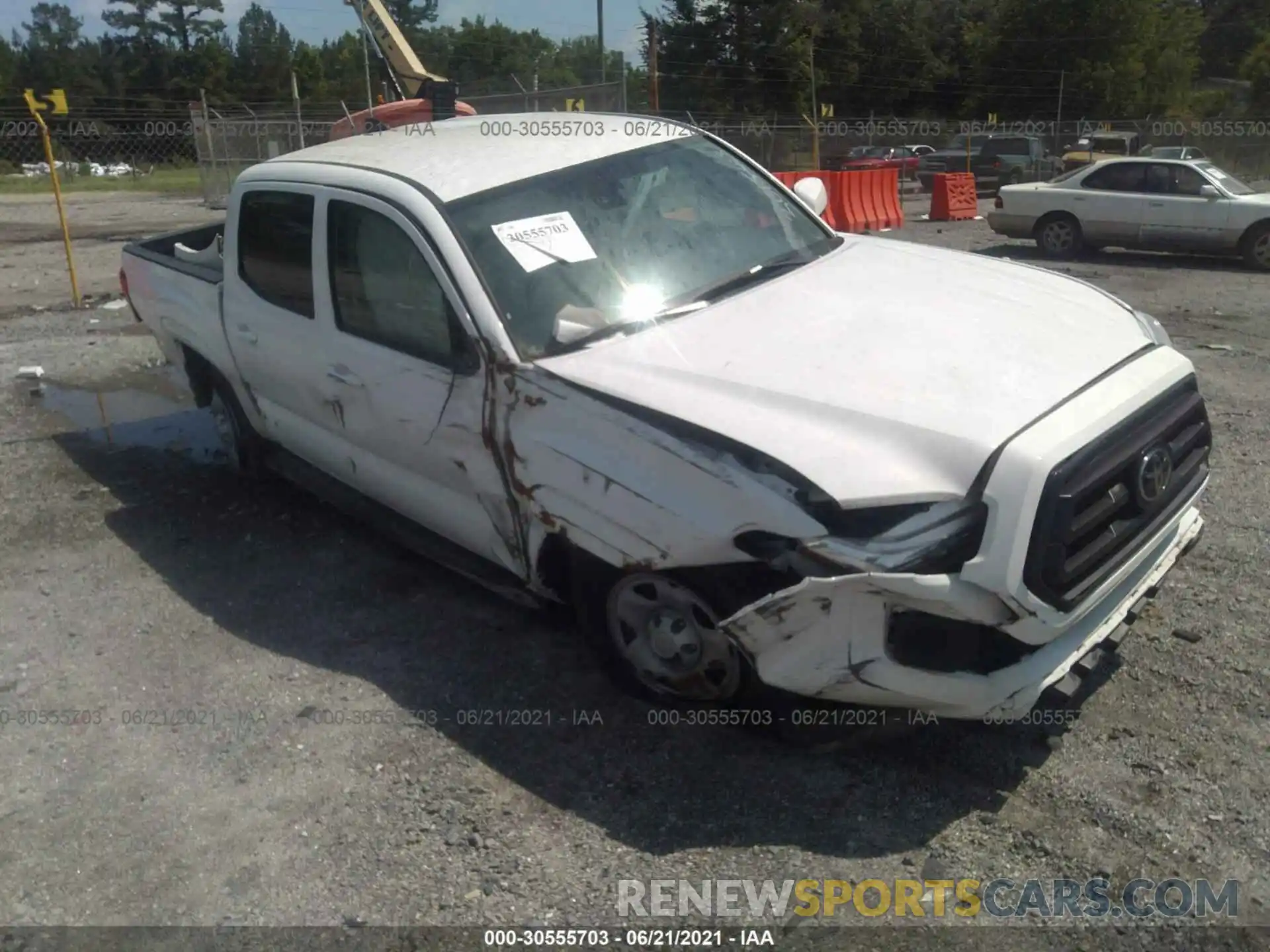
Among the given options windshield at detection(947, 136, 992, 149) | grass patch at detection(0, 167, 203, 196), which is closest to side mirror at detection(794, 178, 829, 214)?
grass patch at detection(0, 167, 203, 196)

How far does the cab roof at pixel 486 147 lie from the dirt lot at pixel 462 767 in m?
1.74

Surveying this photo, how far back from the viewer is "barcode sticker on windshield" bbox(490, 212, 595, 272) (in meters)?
3.90

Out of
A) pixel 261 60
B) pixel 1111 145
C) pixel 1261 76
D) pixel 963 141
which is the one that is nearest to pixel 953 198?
pixel 1111 145

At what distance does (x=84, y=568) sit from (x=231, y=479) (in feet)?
4.00

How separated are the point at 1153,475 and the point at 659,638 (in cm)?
157

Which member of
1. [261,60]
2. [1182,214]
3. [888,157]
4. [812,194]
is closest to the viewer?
[812,194]

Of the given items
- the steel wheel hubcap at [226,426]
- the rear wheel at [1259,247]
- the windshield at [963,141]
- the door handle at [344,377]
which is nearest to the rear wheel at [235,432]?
the steel wheel hubcap at [226,426]

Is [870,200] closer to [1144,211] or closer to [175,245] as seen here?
[1144,211]

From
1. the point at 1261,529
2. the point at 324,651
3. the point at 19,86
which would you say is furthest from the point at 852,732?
the point at 19,86

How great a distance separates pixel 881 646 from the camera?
2914 mm

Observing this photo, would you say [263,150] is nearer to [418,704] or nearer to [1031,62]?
[418,704]

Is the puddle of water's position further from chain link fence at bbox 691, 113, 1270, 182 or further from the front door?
chain link fence at bbox 691, 113, 1270, 182

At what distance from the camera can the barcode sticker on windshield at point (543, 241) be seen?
153 inches

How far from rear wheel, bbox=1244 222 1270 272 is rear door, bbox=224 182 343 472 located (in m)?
12.4
